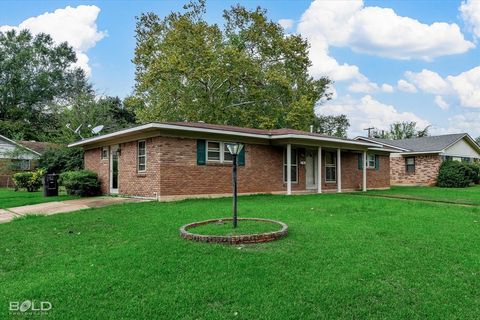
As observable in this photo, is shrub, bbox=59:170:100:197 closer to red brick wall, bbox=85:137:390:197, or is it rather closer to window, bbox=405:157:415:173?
red brick wall, bbox=85:137:390:197

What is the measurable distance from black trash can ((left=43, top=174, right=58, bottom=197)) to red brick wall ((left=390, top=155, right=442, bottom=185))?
22.2 m

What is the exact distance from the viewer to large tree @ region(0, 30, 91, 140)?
39.0m

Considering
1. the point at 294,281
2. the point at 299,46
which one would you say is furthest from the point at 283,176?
the point at 299,46

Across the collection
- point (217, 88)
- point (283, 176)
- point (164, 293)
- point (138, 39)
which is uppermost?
point (138, 39)

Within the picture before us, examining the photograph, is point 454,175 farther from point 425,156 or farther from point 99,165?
point 99,165

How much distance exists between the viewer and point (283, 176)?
51.9ft

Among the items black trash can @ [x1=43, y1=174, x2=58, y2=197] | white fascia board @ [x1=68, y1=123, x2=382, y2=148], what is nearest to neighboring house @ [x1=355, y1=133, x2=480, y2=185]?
white fascia board @ [x1=68, y1=123, x2=382, y2=148]

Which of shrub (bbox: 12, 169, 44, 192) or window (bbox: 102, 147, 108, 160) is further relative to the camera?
shrub (bbox: 12, 169, 44, 192)

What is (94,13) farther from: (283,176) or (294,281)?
(294,281)

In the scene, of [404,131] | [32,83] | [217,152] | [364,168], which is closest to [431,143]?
[364,168]

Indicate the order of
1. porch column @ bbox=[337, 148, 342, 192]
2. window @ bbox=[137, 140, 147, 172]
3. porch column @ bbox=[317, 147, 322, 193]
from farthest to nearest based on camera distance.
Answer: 1. porch column @ bbox=[337, 148, 342, 192]
2. porch column @ bbox=[317, 147, 322, 193]
3. window @ bbox=[137, 140, 147, 172]

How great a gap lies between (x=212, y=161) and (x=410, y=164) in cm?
1808

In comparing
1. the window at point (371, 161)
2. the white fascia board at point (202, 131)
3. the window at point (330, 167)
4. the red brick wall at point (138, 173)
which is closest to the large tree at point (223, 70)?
the window at point (371, 161)

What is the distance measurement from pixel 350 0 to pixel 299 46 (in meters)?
13.7
